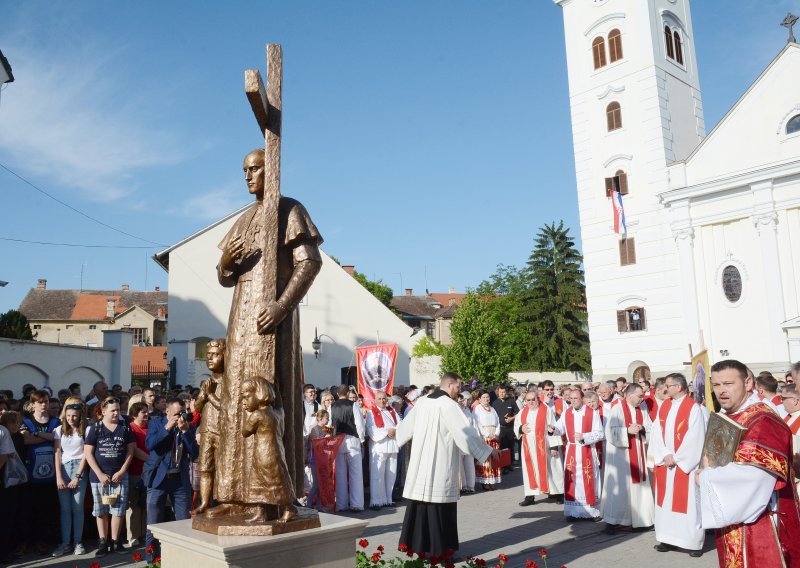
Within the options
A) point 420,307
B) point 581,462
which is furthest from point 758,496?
point 420,307

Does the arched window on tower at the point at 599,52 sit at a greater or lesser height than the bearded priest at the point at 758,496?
greater

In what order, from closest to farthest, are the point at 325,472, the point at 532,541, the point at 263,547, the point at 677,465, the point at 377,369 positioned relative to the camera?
the point at 263,547, the point at 677,465, the point at 532,541, the point at 325,472, the point at 377,369

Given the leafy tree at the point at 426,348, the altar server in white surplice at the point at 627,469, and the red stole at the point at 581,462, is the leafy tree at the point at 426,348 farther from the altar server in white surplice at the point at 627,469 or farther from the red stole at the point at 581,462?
the altar server in white surplice at the point at 627,469

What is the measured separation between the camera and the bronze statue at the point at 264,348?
146 inches

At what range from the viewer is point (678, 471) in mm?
7984

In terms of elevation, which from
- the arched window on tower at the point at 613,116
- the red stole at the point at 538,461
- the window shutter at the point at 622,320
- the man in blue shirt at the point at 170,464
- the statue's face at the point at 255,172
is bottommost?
the red stole at the point at 538,461

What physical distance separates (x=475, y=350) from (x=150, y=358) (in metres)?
20.9

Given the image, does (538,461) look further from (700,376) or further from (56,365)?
(56,365)

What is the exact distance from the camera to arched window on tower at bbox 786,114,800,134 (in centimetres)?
2466

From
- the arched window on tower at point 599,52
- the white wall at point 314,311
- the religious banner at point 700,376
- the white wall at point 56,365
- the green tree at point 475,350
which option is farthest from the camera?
the green tree at point 475,350

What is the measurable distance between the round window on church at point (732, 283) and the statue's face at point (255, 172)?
25.1 m

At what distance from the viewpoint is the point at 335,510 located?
1145cm

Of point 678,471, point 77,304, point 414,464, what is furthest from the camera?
point 77,304

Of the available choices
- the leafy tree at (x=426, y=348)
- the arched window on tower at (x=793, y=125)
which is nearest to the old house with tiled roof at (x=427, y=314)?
the leafy tree at (x=426, y=348)
